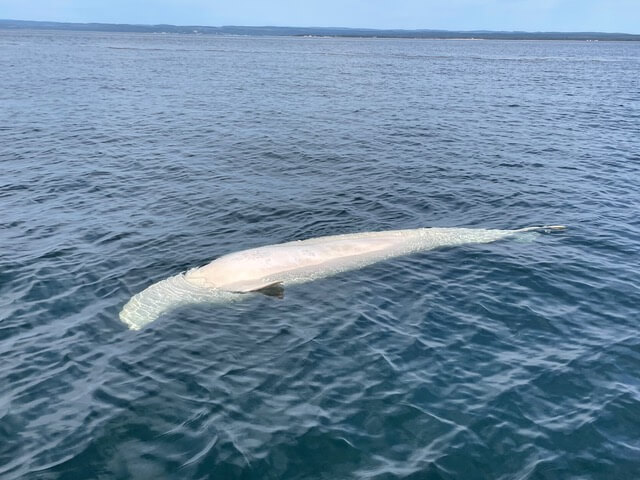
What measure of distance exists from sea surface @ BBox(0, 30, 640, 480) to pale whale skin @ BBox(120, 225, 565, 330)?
496mm

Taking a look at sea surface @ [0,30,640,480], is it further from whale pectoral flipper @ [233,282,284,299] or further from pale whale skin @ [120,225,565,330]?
pale whale skin @ [120,225,565,330]

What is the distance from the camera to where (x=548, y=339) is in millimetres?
13570

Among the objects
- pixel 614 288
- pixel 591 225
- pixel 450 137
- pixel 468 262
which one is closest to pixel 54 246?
pixel 468 262

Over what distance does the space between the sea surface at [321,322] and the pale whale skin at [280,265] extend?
496mm

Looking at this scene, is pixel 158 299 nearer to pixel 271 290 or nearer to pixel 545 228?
pixel 271 290

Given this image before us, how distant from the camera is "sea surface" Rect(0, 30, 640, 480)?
32.3ft

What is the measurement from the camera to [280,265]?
54.3 feet

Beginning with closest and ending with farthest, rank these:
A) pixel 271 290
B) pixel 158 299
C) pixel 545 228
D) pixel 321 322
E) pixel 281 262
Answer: pixel 321 322
pixel 158 299
pixel 271 290
pixel 281 262
pixel 545 228

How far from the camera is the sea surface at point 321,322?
32.3ft

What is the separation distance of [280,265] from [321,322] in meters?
3.06

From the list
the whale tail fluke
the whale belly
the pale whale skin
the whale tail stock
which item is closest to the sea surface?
the whale tail fluke

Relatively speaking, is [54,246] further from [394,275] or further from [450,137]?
[450,137]

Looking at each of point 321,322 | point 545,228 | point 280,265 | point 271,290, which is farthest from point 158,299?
point 545,228

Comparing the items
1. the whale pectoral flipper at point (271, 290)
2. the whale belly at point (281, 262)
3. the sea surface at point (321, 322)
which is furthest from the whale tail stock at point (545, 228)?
the whale pectoral flipper at point (271, 290)
